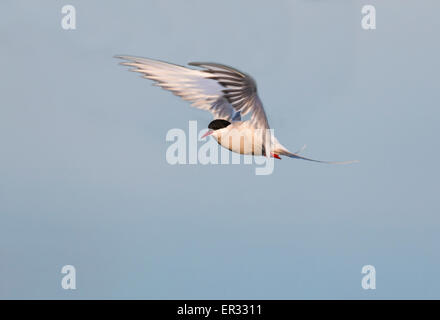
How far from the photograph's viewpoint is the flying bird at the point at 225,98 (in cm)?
402

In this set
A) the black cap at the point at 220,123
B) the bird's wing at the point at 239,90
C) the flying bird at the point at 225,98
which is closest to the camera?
the bird's wing at the point at 239,90

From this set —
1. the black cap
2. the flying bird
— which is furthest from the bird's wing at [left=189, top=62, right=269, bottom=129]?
the black cap

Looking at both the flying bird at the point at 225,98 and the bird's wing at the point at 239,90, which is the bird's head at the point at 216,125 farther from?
the bird's wing at the point at 239,90

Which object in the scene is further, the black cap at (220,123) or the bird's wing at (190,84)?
the black cap at (220,123)

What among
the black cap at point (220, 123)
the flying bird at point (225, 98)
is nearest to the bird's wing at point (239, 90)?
the flying bird at point (225, 98)

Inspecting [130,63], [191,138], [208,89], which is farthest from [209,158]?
[130,63]

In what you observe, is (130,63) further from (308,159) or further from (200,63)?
(308,159)

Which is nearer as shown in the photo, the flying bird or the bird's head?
the flying bird

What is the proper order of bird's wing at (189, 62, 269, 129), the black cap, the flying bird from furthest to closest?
the black cap
the flying bird
bird's wing at (189, 62, 269, 129)

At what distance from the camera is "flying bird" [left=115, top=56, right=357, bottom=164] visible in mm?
4016

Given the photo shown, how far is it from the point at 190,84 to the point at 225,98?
260mm

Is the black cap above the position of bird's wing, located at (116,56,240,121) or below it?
below

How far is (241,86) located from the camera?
4031mm

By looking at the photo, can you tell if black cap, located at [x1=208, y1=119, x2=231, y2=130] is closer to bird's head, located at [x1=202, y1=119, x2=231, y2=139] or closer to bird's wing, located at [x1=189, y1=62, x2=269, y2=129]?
bird's head, located at [x1=202, y1=119, x2=231, y2=139]
